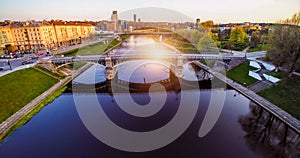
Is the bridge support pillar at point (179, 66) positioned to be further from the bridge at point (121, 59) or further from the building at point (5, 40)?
the building at point (5, 40)

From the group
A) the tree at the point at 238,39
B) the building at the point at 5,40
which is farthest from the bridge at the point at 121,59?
the building at the point at 5,40

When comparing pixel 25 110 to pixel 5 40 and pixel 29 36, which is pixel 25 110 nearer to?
pixel 5 40

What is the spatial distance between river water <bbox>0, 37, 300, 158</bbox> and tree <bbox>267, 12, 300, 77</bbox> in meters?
10.1

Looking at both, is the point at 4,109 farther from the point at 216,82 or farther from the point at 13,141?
the point at 216,82

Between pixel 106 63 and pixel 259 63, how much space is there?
3642 cm

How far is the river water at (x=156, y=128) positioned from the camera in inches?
700

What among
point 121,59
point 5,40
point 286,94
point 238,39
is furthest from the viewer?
point 5,40

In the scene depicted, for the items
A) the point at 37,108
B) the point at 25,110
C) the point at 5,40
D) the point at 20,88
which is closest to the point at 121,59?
the point at 37,108

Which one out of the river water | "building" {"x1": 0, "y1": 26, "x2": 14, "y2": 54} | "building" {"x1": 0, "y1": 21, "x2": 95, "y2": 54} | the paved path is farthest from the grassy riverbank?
"building" {"x1": 0, "y1": 26, "x2": 14, "y2": 54}

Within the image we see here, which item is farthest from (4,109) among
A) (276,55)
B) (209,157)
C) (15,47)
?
(15,47)

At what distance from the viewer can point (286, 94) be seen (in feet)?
87.0

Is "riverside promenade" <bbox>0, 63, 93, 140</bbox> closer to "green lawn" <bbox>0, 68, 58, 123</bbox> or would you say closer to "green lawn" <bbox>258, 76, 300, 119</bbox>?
"green lawn" <bbox>0, 68, 58, 123</bbox>

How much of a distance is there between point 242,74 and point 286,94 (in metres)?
12.2

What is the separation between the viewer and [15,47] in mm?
66625
